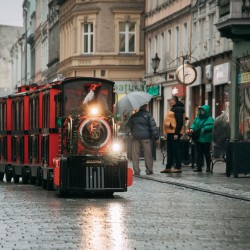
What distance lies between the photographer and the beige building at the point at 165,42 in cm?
5962

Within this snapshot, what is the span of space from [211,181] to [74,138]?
5.94 metres

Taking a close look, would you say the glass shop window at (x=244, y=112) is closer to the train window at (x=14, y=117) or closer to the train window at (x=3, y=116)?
the train window at (x=3, y=116)

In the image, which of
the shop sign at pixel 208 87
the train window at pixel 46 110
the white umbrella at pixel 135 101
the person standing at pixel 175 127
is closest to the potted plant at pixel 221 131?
the person standing at pixel 175 127

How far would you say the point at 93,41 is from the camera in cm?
7981

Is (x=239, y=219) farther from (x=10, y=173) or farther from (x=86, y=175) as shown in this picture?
(x=10, y=173)

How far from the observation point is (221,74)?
49.0 metres

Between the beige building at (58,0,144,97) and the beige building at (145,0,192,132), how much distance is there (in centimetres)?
477

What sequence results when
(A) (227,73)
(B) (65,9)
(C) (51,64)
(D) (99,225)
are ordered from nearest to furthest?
(D) (99,225) → (A) (227,73) → (B) (65,9) → (C) (51,64)

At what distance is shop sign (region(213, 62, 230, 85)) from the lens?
156 feet

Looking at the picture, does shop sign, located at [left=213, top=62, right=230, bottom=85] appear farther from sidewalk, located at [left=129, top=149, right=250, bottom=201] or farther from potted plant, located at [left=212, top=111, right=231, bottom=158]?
potted plant, located at [left=212, top=111, right=231, bottom=158]

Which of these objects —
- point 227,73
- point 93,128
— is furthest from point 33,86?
point 227,73

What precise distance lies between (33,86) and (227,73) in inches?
742

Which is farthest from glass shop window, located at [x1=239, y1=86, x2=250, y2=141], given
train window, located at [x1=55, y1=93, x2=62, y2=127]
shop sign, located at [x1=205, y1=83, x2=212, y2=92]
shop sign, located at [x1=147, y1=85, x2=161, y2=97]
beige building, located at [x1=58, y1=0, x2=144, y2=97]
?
beige building, located at [x1=58, y1=0, x2=144, y2=97]

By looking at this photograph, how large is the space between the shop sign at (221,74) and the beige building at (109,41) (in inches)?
1049
